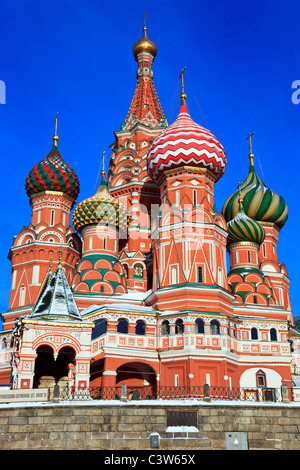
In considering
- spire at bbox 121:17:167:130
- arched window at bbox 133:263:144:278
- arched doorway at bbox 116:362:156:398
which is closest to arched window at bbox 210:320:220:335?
arched doorway at bbox 116:362:156:398

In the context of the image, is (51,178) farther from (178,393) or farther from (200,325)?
(178,393)

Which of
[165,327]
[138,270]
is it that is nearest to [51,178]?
[138,270]

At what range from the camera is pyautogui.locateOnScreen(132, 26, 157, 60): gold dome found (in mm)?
38344

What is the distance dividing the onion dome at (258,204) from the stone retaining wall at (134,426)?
66.5ft

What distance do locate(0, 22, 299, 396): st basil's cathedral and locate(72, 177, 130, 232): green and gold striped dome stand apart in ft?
0.24

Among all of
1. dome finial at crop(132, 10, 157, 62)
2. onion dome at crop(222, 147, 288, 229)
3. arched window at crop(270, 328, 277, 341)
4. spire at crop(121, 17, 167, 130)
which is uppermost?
dome finial at crop(132, 10, 157, 62)

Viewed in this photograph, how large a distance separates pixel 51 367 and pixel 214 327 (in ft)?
22.9

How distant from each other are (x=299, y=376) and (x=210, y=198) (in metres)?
10.8

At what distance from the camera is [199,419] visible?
1403cm

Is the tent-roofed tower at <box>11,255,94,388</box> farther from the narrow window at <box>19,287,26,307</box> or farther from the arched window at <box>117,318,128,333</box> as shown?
the narrow window at <box>19,287,26,307</box>

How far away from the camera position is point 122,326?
23766 mm

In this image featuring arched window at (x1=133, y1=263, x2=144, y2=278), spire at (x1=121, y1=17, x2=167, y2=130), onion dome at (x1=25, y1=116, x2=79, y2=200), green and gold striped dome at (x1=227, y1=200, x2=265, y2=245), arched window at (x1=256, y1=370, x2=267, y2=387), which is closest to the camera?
arched window at (x1=256, y1=370, x2=267, y2=387)
